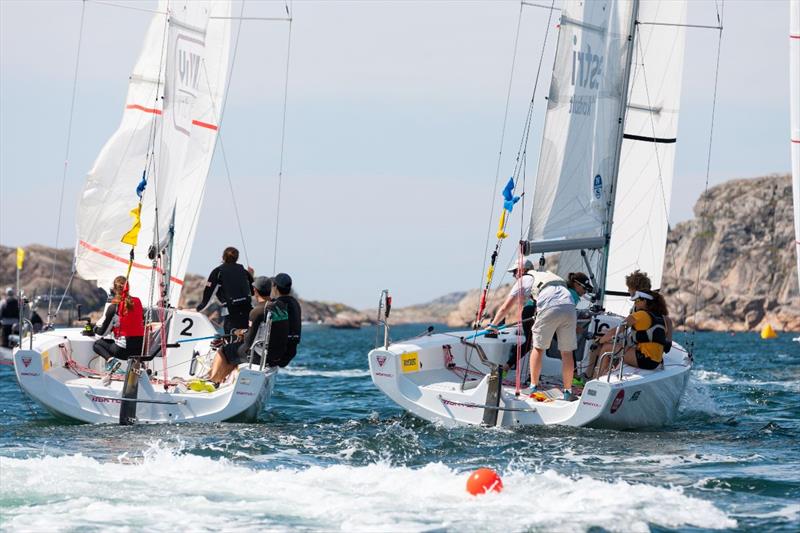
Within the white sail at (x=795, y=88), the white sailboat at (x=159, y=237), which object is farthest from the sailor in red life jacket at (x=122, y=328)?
the white sail at (x=795, y=88)

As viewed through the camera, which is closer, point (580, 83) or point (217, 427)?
point (217, 427)

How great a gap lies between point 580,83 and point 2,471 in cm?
915

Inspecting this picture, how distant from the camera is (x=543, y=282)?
528 inches

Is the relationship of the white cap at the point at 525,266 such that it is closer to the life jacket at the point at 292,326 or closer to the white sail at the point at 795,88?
the life jacket at the point at 292,326

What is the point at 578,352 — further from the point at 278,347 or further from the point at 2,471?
the point at 2,471

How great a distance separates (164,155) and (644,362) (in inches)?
290

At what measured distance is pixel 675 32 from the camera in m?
20.3

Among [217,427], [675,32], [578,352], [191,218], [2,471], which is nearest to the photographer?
[2,471]

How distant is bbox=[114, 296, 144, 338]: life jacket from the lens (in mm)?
13945

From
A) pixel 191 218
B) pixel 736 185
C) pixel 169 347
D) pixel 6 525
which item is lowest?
pixel 6 525

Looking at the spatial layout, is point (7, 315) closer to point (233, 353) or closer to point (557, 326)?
point (233, 353)

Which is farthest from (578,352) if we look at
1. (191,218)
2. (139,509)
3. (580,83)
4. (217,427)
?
(139,509)

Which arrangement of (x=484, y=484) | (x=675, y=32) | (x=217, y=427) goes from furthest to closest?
(x=675, y=32), (x=217, y=427), (x=484, y=484)

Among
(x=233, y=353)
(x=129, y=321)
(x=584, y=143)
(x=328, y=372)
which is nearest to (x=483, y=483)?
(x=233, y=353)
